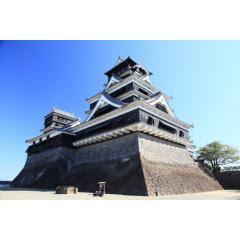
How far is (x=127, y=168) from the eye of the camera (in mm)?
13992

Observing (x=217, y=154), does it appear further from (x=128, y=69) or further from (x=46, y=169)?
(x=46, y=169)

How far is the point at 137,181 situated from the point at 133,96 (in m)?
9.14

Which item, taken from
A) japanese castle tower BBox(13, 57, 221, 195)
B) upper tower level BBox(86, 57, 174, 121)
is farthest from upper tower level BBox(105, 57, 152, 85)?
japanese castle tower BBox(13, 57, 221, 195)

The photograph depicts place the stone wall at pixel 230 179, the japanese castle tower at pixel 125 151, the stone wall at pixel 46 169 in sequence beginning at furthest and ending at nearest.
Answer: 1. the stone wall at pixel 230 179
2. the stone wall at pixel 46 169
3. the japanese castle tower at pixel 125 151

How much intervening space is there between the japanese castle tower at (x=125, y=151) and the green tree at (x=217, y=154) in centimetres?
856

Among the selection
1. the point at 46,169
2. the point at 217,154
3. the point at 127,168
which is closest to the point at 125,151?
the point at 127,168

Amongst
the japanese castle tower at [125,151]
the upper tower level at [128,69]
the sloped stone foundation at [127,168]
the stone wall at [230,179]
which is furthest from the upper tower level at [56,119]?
the stone wall at [230,179]

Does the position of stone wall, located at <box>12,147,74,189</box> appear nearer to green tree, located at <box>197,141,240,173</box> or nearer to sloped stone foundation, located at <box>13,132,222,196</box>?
sloped stone foundation, located at <box>13,132,222,196</box>

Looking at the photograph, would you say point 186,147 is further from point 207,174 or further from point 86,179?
point 86,179

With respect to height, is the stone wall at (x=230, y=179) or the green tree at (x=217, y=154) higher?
the green tree at (x=217, y=154)

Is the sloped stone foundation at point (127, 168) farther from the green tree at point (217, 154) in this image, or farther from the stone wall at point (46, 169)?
the green tree at point (217, 154)

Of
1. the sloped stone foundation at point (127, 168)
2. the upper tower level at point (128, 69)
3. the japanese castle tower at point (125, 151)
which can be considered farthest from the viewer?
the upper tower level at point (128, 69)

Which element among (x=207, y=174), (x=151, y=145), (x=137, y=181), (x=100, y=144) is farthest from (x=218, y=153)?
(x=137, y=181)

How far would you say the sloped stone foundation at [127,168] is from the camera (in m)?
12.8
